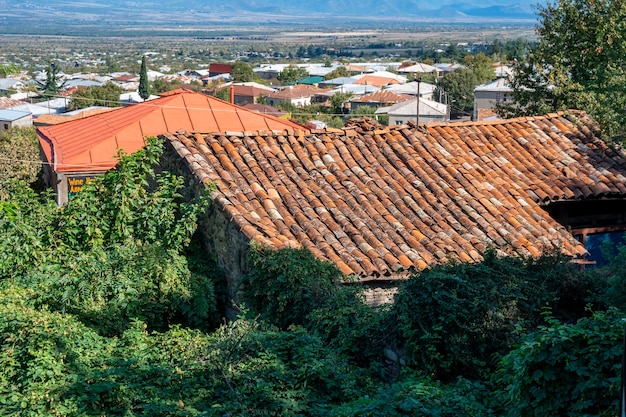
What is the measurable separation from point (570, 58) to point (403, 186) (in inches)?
412

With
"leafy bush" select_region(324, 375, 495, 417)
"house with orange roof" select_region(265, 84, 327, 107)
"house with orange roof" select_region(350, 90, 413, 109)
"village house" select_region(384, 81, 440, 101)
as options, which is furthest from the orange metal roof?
"village house" select_region(384, 81, 440, 101)

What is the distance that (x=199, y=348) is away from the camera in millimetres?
8172

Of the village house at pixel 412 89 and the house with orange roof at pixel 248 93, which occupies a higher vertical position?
the village house at pixel 412 89

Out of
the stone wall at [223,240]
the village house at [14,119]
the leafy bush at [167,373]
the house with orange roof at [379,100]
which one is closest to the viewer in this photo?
the leafy bush at [167,373]

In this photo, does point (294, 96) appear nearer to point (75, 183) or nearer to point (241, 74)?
point (241, 74)

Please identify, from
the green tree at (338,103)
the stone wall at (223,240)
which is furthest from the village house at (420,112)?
the stone wall at (223,240)

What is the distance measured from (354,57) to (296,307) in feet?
637

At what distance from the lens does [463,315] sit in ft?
25.4

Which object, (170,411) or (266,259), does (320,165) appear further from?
(170,411)

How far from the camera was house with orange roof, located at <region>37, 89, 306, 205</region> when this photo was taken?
17.5 meters

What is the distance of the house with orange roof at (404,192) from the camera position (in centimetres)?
1060

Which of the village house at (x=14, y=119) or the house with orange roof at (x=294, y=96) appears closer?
the village house at (x=14, y=119)

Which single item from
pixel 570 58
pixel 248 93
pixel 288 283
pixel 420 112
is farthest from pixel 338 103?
pixel 288 283

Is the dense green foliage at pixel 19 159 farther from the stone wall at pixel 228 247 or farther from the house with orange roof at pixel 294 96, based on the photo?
the house with orange roof at pixel 294 96
